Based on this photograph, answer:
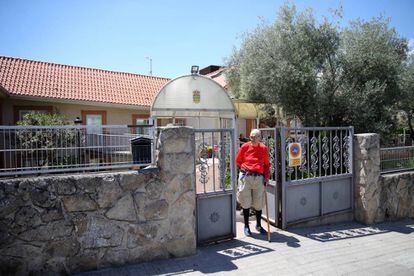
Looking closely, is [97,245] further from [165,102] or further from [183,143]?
[165,102]

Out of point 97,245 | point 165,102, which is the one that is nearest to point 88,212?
point 97,245

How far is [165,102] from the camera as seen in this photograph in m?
11.0

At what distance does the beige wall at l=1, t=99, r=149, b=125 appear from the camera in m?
12.8

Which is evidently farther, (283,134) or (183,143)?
(283,134)

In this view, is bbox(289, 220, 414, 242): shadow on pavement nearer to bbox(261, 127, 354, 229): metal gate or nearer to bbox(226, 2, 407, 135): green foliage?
bbox(261, 127, 354, 229): metal gate

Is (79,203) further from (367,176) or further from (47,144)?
(367,176)

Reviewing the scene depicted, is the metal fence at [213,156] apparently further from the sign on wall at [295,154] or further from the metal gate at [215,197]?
the sign on wall at [295,154]

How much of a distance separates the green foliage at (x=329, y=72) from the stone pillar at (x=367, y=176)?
2.66m

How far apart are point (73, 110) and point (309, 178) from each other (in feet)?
39.2

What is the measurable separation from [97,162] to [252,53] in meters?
7.36

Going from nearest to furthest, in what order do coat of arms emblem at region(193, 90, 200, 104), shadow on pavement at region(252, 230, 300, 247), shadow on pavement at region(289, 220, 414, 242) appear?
shadow on pavement at region(252, 230, 300, 247)
shadow on pavement at region(289, 220, 414, 242)
coat of arms emblem at region(193, 90, 200, 104)

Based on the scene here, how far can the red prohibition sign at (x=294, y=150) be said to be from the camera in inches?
217

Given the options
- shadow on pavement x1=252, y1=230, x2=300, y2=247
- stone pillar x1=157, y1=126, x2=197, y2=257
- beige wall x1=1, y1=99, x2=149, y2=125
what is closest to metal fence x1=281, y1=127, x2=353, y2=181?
shadow on pavement x1=252, y1=230, x2=300, y2=247

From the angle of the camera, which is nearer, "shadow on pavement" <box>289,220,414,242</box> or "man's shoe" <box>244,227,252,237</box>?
"man's shoe" <box>244,227,252,237</box>
